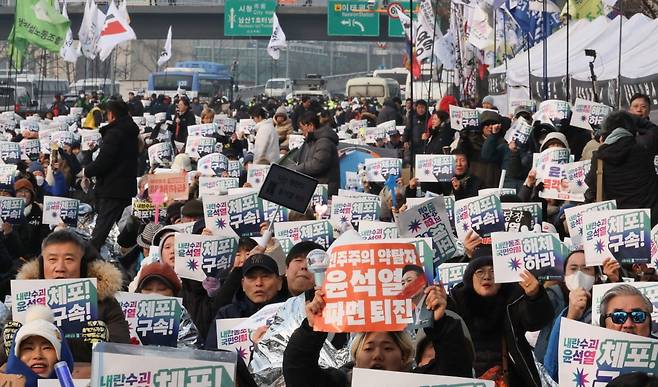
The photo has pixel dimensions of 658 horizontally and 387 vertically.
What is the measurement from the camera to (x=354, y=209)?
13836 millimetres

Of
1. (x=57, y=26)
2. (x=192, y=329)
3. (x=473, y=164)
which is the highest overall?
(x=57, y=26)

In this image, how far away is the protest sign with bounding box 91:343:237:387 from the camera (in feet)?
18.2

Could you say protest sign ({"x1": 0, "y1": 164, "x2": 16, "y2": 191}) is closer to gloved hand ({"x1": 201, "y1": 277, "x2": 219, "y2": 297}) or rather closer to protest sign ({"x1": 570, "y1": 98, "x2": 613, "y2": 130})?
protest sign ({"x1": 570, "y1": 98, "x2": 613, "y2": 130})

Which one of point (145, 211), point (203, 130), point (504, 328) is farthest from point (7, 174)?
point (504, 328)

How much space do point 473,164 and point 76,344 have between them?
9.60 meters

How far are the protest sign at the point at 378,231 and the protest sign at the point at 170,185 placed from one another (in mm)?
4389

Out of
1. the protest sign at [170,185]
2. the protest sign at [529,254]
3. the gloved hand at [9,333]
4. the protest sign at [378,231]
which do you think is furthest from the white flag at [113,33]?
the gloved hand at [9,333]

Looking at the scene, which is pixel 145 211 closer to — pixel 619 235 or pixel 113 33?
pixel 619 235

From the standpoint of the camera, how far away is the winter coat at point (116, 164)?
54.3ft

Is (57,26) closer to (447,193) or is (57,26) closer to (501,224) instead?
(447,193)

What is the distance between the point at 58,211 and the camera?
639 inches

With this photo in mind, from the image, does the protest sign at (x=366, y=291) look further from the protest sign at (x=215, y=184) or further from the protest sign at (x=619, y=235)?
the protest sign at (x=215, y=184)

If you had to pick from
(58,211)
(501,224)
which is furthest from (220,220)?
(58,211)

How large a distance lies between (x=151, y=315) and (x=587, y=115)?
9880mm
